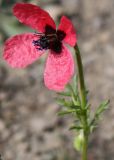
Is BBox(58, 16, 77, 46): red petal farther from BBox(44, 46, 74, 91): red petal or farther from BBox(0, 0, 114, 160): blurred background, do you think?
BBox(0, 0, 114, 160): blurred background

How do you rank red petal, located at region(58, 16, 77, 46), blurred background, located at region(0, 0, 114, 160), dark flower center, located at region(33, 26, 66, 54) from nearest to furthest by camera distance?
red petal, located at region(58, 16, 77, 46), dark flower center, located at region(33, 26, 66, 54), blurred background, located at region(0, 0, 114, 160)

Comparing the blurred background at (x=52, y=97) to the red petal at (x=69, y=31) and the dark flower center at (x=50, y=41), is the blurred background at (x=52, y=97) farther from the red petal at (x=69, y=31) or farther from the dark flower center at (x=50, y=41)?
the red petal at (x=69, y=31)

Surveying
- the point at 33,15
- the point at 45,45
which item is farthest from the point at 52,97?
the point at 33,15

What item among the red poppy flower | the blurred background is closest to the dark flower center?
the red poppy flower

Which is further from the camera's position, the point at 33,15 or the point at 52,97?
the point at 52,97

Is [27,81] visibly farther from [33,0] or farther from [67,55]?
[67,55]

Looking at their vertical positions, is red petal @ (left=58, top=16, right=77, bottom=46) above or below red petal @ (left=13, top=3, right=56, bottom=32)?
below

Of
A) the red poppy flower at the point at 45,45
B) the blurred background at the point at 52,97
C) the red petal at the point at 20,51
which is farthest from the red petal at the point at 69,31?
the blurred background at the point at 52,97

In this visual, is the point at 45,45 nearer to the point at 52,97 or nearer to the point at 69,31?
the point at 69,31
